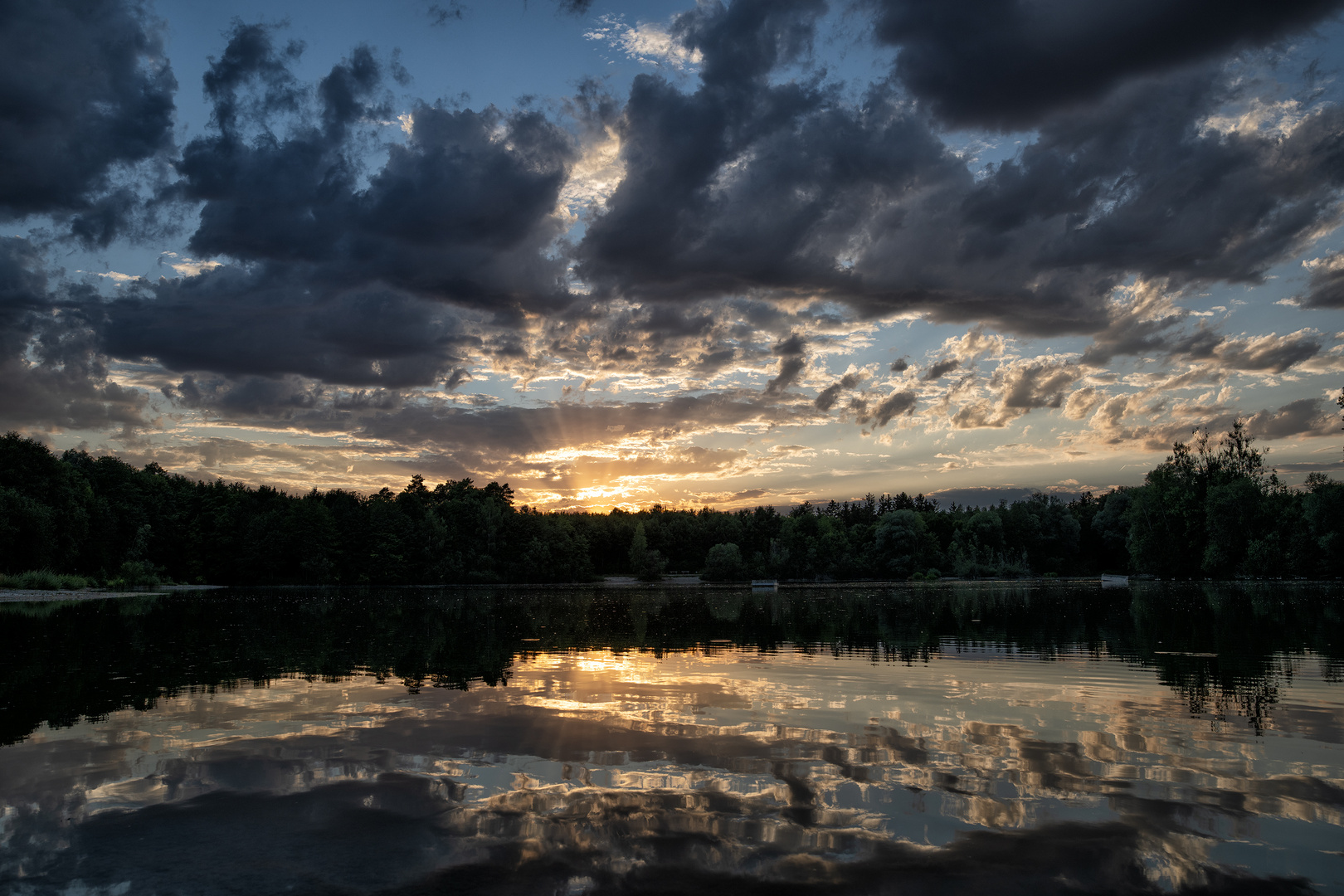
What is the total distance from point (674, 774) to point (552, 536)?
154 metres

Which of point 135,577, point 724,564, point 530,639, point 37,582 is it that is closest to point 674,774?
point 530,639

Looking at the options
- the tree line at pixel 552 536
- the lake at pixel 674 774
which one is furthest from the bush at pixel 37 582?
the lake at pixel 674 774

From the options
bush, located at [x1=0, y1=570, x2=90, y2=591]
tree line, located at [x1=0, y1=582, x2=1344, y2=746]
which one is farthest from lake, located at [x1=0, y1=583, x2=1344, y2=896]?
bush, located at [x1=0, y1=570, x2=90, y2=591]

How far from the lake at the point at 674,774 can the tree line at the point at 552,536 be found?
88.8 meters

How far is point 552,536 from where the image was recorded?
164 m

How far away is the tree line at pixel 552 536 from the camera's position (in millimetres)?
102812

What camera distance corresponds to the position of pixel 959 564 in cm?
15762

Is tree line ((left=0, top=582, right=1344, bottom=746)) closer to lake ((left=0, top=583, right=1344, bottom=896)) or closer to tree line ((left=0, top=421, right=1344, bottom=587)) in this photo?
lake ((left=0, top=583, right=1344, bottom=896))

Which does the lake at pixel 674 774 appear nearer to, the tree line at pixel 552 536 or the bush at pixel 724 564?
the tree line at pixel 552 536

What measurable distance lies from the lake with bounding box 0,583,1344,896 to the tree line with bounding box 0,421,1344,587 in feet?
291

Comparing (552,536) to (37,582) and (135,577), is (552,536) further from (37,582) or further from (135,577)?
(37,582)

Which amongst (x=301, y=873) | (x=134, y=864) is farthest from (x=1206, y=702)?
(x=134, y=864)

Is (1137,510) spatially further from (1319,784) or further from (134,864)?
(134,864)

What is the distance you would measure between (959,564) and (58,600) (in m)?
144
